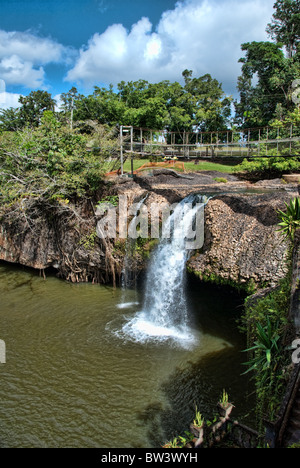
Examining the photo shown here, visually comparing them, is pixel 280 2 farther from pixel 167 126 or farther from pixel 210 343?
pixel 210 343

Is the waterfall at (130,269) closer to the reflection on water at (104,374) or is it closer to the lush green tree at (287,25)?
the reflection on water at (104,374)

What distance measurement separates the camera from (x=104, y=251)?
535 inches

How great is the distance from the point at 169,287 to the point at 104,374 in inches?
161

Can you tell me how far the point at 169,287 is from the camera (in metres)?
11.4

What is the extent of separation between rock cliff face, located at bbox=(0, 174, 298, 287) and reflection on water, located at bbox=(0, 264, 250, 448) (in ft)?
5.24

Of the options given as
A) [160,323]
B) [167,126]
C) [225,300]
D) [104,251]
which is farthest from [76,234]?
[167,126]

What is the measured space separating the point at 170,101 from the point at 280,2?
12381 millimetres

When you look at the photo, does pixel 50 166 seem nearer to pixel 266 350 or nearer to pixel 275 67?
pixel 266 350

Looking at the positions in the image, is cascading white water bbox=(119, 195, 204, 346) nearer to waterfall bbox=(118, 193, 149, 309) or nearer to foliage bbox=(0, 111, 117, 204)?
waterfall bbox=(118, 193, 149, 309)

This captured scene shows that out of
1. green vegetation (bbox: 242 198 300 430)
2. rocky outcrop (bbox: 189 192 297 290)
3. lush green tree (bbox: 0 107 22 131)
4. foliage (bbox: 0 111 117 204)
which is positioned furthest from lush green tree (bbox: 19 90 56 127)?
green vegetation (bbox: 242 198 300 430)

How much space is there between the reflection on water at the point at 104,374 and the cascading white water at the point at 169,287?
0.46m

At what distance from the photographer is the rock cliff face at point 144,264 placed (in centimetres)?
966

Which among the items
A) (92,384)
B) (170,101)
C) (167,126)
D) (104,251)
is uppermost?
(170,101)

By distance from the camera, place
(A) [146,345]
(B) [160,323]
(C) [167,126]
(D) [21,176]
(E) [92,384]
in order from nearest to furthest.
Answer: (E) [92,384], (A) [146,345], (B) [160,323], (D) [21,176], (C) [167,126]
